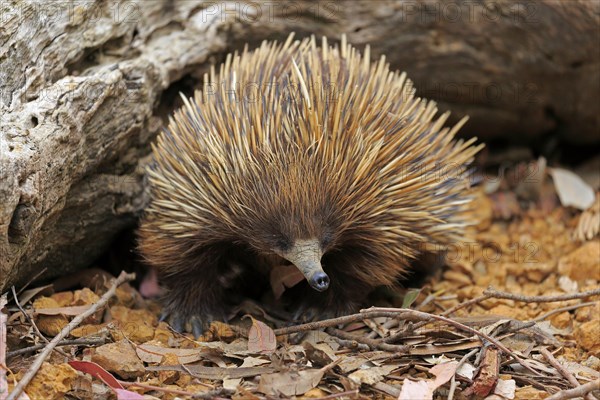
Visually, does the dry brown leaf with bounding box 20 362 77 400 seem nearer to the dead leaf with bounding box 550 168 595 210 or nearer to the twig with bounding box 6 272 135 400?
the twig with bounding box 6 272 135 400

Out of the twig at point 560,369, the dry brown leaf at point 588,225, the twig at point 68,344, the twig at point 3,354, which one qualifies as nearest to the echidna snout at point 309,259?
the twig at point 68,344

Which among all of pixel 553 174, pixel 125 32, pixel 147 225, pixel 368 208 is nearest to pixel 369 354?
pixel 368 208

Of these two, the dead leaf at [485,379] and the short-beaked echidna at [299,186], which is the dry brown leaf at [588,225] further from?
the dead leaf at [485,379]

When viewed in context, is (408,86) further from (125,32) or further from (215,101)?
(125,32)

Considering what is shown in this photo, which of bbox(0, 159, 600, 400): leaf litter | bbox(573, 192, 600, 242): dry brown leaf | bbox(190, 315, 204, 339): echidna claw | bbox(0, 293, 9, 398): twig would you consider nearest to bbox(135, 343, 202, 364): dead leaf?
bbox(0, 159, 600, 400): leaf litter

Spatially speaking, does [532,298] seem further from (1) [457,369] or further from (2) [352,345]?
(2) [352,345]

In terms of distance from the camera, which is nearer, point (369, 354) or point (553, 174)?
point (369, 354)

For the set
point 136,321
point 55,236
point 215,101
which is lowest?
point 136,321
